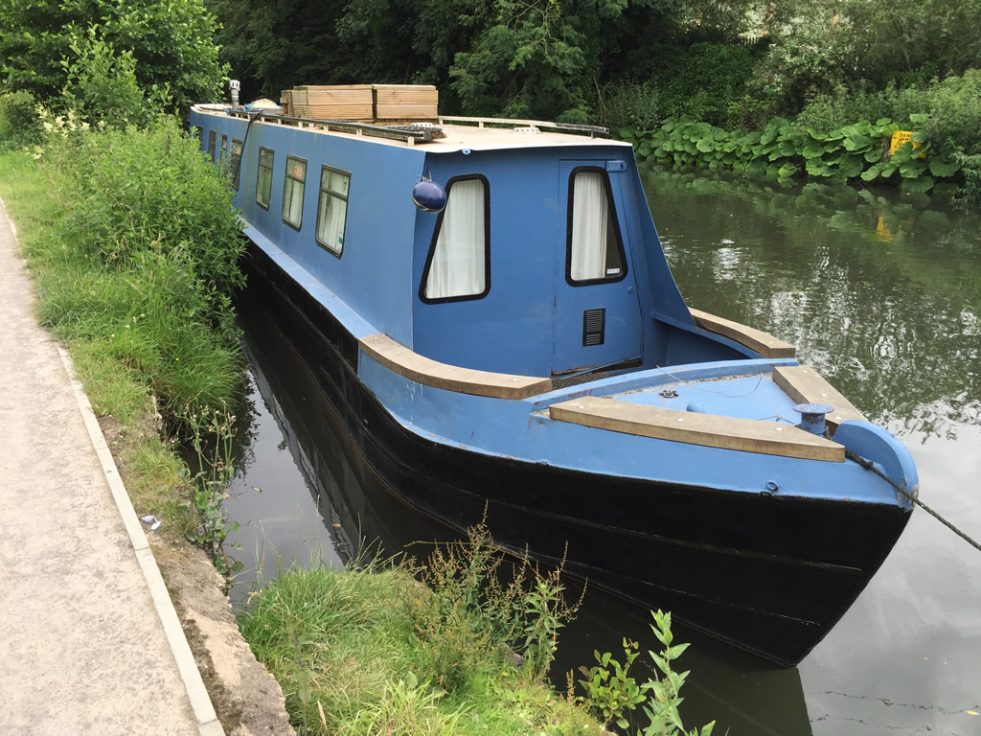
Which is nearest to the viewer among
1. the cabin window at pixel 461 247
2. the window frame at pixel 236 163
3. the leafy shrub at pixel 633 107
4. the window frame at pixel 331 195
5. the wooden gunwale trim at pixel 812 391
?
the wooden gunwale trim at pixel 812 391

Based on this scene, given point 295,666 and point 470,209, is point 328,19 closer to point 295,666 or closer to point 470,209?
point 470,209

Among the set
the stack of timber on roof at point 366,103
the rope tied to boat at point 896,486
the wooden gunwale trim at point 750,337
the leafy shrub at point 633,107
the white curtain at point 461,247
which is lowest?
the rope tied to boat at point 896,486

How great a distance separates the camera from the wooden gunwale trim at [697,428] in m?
3.61

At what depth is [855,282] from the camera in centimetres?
1088

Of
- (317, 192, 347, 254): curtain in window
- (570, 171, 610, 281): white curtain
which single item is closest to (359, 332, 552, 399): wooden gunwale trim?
(570, 171, 610, 281): white curtain

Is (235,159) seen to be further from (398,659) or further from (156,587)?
(398,659)

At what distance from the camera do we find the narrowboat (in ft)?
12.3

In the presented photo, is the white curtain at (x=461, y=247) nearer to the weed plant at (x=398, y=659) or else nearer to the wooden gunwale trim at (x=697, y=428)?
the wooden gunwale trim at (x=697, y=428)

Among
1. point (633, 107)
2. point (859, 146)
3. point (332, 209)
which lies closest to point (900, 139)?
point (859, 146)

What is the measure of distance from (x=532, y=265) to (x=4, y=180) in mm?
10160

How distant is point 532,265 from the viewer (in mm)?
5469

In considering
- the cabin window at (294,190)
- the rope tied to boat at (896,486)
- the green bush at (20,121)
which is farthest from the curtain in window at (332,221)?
the green bush at (20,121)

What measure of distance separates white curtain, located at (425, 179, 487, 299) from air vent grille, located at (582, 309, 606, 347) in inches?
31.4

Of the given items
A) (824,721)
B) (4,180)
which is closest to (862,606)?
(824,721)
